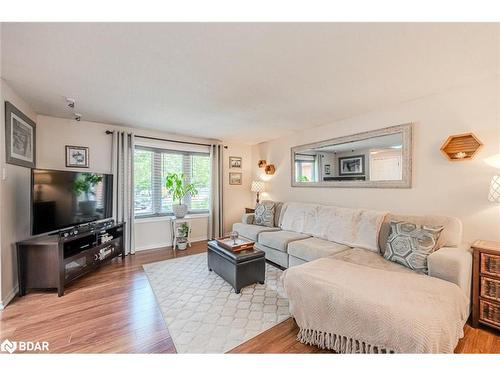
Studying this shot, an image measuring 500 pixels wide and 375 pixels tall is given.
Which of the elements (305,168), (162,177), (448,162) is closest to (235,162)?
(162,177)

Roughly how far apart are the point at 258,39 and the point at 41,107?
307 cm

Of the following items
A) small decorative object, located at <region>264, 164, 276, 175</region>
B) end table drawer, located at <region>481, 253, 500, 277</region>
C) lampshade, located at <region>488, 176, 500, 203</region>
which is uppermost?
small decorative object, located at <region>264, 164, 276, 175</region>

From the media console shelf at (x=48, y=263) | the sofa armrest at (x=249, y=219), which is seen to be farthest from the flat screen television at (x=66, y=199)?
the sofa armrest at (x=249, y=219)

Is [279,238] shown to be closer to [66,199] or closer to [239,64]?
[239,64]

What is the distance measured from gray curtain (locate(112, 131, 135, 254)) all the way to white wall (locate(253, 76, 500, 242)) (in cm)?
365

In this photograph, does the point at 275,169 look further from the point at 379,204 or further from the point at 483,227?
the point at 483,227

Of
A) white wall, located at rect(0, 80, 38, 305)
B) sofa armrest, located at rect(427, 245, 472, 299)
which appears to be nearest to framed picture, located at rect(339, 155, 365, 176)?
sofa armrest, located at rect(427, 245, 472, 299)

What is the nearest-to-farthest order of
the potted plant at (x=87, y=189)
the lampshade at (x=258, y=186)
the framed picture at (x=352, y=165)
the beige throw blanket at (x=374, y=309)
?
1. the beige throw blanket at (x=374, y=309)
2. the potted plant at (x=87, y=189)
3. the framed picture at (x=352, y=165)
4. the lampshade at (x=258, y=186)

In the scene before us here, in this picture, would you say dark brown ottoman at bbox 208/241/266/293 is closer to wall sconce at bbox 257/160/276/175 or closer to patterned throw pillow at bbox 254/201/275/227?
patterned throw pillow at bbox 254/201/275/227

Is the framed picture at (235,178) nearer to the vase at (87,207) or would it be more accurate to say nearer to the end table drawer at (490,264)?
the vase at (87,207)

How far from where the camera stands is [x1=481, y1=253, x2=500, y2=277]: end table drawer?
1704 mm

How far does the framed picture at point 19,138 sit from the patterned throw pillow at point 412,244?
3999mm

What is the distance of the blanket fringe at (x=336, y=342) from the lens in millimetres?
1322

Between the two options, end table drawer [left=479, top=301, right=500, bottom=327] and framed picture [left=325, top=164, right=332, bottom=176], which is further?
framed picture [left=325, top=164, right=332, bottom=176]
